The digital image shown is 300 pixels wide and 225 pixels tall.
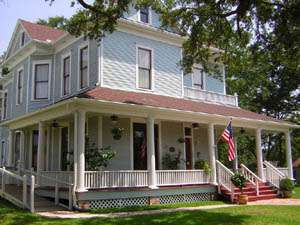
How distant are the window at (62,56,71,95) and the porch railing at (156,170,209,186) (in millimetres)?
6723

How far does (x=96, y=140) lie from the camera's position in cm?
1673

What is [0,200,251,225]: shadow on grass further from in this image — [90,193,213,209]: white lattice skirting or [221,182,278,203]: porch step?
[221,182,278,203]: porch step

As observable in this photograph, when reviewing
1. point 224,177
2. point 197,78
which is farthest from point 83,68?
point 224,177

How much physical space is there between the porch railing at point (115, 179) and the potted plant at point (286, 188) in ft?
26.3

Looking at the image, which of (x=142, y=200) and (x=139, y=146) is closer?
(x=142, y=200)

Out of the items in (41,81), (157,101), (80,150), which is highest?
(41,81)

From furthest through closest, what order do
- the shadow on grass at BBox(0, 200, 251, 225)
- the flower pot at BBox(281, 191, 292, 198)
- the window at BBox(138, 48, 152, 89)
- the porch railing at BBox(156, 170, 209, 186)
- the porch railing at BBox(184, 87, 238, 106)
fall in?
the porch railing at BBox(184, 87, 238, 106) → the flower pot at BBox(281, 191, 292, 198) → the window at BBox(138, 48, 152, 89) → the porch railing at BBox(156, 170, 209, 186) → the shadow on grass at BBox(0, 200, 251, 225)

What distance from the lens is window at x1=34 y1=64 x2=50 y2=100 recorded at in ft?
68.2

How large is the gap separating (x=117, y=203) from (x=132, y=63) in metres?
6.88

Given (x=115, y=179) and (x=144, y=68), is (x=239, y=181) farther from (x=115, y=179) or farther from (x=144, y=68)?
(x=144, y=68)

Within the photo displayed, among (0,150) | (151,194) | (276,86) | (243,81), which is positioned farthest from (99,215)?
(276,86)

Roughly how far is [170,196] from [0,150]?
1499 centimetres

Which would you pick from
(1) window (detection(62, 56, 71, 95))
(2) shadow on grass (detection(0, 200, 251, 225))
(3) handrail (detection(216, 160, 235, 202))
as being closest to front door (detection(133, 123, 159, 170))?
(3) handrail (detection(216, 160, 235, 202))

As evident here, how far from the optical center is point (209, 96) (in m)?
22.0
